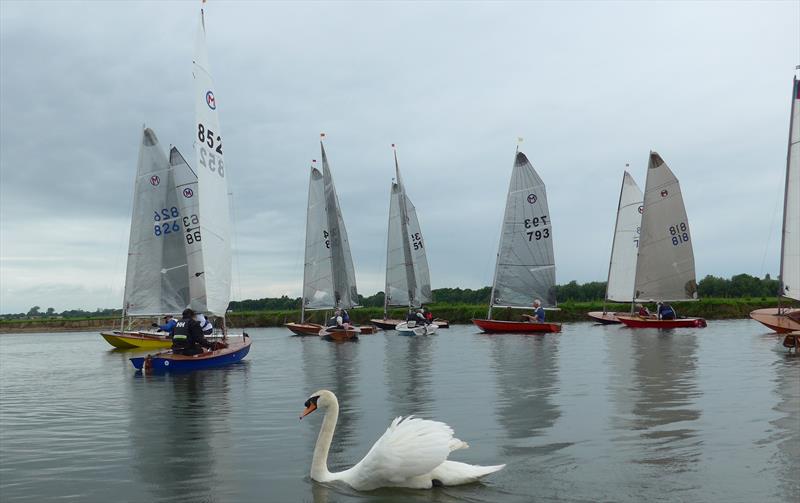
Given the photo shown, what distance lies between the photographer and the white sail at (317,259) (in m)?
56.8

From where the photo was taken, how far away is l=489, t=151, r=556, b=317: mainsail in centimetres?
4772

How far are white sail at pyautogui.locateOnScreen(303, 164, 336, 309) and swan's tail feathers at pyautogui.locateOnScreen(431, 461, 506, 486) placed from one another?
4852cm

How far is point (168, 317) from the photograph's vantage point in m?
41.7

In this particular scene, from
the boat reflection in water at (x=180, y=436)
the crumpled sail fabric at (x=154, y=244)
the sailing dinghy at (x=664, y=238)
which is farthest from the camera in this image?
the sailing dinghy at (x=664, y=238)

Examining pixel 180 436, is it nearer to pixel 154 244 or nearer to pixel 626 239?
pixel 154 244

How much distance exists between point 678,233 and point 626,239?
294 inches

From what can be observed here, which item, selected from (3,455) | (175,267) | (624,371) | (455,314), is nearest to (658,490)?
(3,455)

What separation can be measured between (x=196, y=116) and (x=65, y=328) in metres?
73.2

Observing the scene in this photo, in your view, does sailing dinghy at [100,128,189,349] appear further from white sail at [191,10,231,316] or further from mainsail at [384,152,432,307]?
mainsail at [384,152,432,307]

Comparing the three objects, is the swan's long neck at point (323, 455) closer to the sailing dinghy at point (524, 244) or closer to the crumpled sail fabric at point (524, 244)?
the sailing dinghy at point (524, 244)

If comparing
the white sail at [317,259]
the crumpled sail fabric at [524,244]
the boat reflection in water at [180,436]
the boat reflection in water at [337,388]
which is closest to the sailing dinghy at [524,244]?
the crumpled sail fabric at [524,244]

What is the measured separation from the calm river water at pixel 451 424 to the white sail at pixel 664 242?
80.4 feet

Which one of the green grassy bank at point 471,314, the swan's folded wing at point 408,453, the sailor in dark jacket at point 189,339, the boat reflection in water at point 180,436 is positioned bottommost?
the boat reflection in water at point 180,436

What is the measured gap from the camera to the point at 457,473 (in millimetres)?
8289
